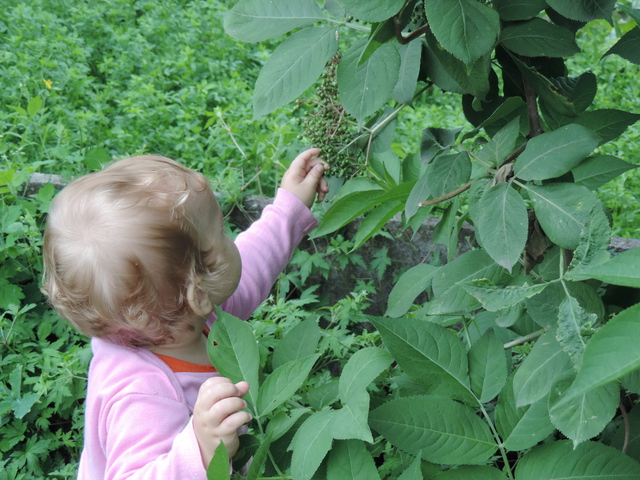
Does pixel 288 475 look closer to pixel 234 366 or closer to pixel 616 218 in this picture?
pixel 234 366

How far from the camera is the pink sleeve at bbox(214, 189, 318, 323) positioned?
172 centimetres

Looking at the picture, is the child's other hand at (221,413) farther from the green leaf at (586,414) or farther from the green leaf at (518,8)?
the green leaf at (518,8)

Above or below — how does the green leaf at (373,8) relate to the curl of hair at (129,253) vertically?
above

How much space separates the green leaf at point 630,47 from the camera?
1.02m

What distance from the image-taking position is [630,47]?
40.4 inches

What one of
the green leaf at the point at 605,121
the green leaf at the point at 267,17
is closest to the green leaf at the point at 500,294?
the green leaf at the point at 605,121

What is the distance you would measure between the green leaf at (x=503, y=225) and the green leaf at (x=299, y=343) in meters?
0.38

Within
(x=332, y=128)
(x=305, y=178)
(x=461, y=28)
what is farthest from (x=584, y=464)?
(x=305, y=178)

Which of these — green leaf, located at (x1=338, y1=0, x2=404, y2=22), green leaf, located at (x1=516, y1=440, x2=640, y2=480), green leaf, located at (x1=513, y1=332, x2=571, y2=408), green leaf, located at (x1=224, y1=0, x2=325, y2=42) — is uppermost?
green leaf, located at (x1=338, y1=0, x2=404, y2=22)

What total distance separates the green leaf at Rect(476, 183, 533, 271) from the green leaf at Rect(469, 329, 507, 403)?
7.8 inches

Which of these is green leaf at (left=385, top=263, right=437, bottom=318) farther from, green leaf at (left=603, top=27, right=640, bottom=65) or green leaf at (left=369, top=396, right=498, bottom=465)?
green leaf at (left=603, top=27, right=640, bottom=65)

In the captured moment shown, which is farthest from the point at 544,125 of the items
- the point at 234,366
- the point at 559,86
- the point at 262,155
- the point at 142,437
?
the point at 262,155

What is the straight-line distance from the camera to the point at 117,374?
1.37 m

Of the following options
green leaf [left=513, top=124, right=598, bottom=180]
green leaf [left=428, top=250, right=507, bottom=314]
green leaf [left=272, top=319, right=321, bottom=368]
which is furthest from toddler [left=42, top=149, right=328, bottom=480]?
green leaf [left=513, top=124, right=598, bottom=180]
